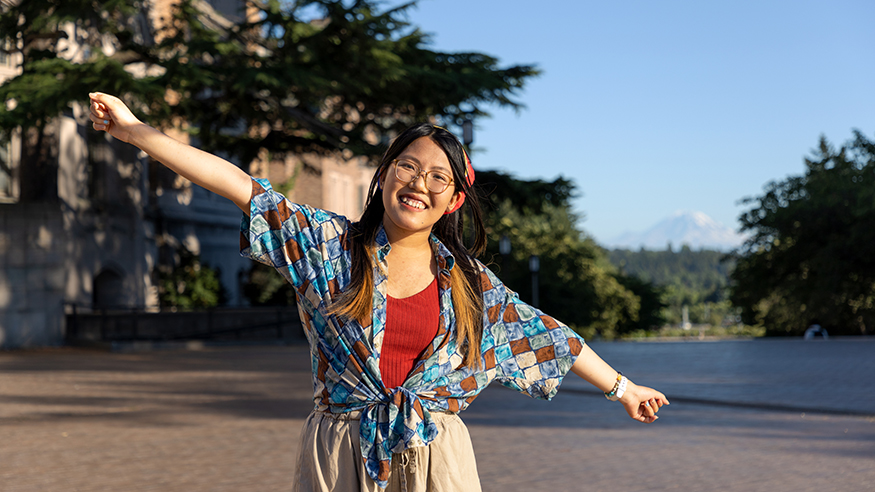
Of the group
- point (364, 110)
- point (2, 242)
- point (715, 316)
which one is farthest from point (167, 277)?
point (715, 316)

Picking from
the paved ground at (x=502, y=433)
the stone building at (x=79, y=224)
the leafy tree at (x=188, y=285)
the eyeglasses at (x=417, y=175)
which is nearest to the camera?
the eyeglasses at (x=417, y=175)

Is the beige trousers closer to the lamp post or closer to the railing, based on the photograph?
the lamp post

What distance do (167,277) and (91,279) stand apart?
4.17 m

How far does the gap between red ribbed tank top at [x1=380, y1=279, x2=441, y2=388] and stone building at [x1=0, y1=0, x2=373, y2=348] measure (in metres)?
17.1

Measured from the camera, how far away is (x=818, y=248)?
107 feet

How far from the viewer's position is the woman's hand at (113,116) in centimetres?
233

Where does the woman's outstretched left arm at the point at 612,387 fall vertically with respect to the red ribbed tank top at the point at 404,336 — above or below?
below

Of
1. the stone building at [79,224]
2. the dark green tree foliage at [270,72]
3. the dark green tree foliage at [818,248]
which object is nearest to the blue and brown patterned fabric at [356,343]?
the dark green tree foliage at [270,72]

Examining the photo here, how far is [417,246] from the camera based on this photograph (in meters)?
2.57

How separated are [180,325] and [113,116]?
22102 millimetres

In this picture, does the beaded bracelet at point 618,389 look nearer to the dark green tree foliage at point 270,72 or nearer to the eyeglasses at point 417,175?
the eyeglasses at point 417,175

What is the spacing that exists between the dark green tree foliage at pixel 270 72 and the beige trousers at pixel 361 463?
1446 centimetres

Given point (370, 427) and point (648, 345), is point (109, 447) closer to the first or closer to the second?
point (370, 427)

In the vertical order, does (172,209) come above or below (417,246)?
above
